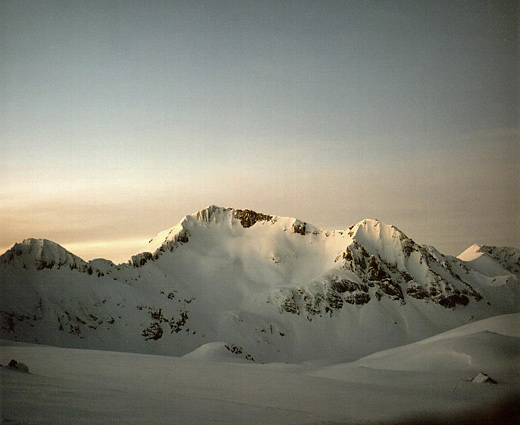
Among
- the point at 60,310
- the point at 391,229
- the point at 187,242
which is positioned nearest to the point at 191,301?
the point at 187,242

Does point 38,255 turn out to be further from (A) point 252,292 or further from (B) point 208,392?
(B) point 208,392

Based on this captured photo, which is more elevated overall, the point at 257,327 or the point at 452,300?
the point at 452,300

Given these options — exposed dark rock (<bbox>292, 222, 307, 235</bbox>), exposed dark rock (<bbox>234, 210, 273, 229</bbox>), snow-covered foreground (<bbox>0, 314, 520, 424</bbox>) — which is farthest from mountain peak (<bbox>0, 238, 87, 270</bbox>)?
snow-covered foreground (<bbox>0, 314, 520, 424</bbox>)

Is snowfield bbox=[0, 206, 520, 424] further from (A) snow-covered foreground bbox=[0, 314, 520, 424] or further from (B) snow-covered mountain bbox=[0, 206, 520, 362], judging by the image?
(B) snow-covered mountain bbox=[0, 206, 520, 362]

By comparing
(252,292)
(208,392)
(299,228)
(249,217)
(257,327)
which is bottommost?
(257,327)

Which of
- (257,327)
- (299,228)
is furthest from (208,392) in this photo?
(299,228)

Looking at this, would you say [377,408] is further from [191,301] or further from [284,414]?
[191,301]
